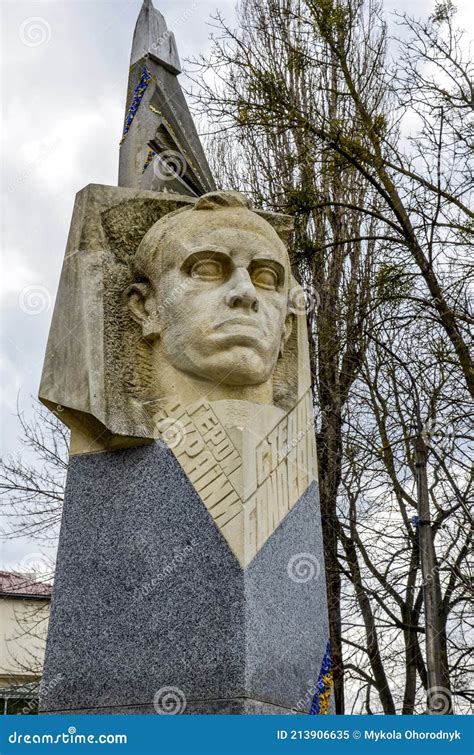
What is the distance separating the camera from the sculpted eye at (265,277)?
4.92 meters

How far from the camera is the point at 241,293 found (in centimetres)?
466

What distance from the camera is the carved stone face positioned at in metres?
4.67

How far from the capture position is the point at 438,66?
8734mm

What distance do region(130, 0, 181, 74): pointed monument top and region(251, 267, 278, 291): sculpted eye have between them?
183cm

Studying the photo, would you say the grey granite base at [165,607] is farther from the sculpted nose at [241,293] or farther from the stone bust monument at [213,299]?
the sculpted nose at [241,293]

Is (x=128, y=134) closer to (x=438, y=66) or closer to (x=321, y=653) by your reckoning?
(x=321, y=653)
